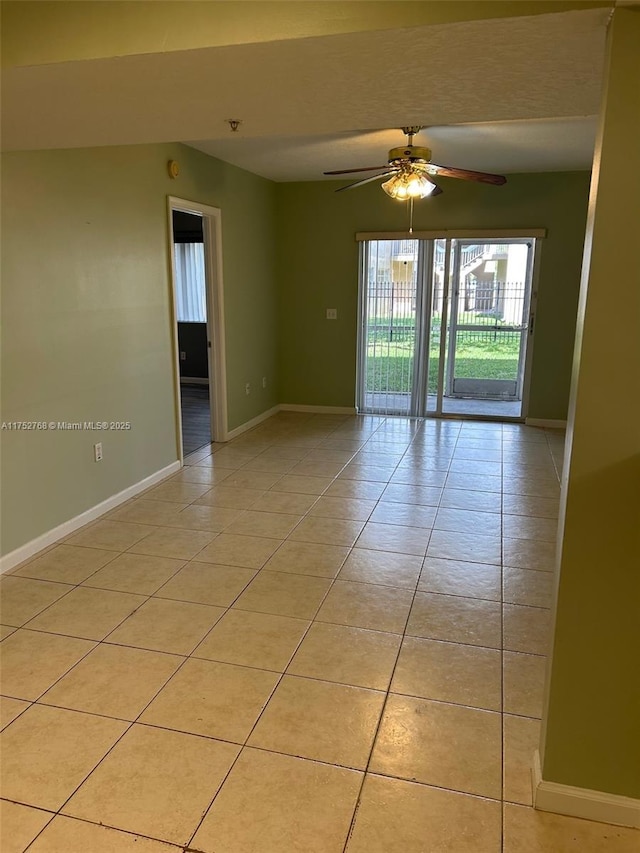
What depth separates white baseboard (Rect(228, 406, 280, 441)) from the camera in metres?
5.62

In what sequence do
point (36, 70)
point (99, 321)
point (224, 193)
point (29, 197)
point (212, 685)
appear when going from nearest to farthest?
point (36, 70) → point (212, 685) → point (29, 197) → point (99, 321) → point (224, 193)

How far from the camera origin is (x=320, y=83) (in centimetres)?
171

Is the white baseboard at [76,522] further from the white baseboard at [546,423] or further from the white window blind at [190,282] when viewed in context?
the white window blind at [190,282]

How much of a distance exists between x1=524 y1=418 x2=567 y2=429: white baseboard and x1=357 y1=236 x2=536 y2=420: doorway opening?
0.14 meters

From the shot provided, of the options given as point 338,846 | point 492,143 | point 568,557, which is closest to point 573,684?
point 568,557

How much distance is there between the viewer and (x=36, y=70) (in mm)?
1679

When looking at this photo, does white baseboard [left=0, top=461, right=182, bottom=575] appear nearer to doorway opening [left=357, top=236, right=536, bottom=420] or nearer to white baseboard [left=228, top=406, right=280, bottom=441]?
white baseboard [left=228, top=406, right=280, bottom=441]

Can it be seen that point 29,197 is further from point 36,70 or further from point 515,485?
point 515,485

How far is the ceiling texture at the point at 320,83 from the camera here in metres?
1.40

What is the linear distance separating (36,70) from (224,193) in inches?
144

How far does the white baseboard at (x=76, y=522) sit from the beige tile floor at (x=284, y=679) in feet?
0.22

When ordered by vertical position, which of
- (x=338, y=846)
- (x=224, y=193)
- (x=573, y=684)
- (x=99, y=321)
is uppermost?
(x=224, y=193)

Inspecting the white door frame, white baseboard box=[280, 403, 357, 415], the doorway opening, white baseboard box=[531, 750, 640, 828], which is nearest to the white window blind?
white baseboard box=[280, 403, 357, 415]

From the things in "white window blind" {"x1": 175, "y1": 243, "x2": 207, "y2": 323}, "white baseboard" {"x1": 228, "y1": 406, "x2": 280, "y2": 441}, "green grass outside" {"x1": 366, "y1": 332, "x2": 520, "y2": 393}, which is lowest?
"white baseboard" {"x1": 228, "y1": 406, "x2": 280, "y2": 441}
